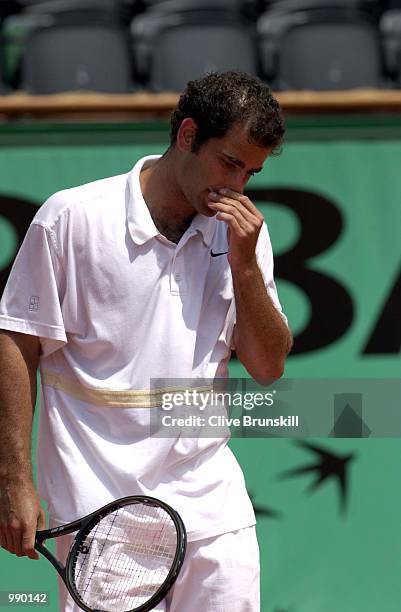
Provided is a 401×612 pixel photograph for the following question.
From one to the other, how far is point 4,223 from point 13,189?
117mm

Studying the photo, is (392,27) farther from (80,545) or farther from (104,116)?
(80,545)

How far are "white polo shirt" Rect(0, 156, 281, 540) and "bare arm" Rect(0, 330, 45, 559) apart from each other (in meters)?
0.05

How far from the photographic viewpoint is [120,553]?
2.37 meters

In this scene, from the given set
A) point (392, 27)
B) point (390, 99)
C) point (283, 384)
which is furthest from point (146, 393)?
point (392, 27)

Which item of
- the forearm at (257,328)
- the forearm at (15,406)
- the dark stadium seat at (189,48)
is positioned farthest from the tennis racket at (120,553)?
the dark stadium seat at (189,48)

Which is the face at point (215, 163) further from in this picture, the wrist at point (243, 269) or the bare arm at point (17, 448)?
the bare arm at point (17, 448)

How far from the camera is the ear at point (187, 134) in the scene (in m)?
2.43

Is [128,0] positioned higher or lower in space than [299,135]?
higher

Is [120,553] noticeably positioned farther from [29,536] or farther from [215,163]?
[215,163]

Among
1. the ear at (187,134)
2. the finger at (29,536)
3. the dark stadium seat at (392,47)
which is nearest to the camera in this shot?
the finger at (29,536)

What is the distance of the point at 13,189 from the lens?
374cm

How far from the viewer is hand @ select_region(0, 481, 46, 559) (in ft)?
7.55

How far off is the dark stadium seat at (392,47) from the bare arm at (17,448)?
10.8 ft

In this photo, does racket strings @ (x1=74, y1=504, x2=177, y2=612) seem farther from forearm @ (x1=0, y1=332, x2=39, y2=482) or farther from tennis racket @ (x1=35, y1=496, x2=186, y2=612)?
forearm @ (x1=0, y1=332, x2=39, y2=482)
